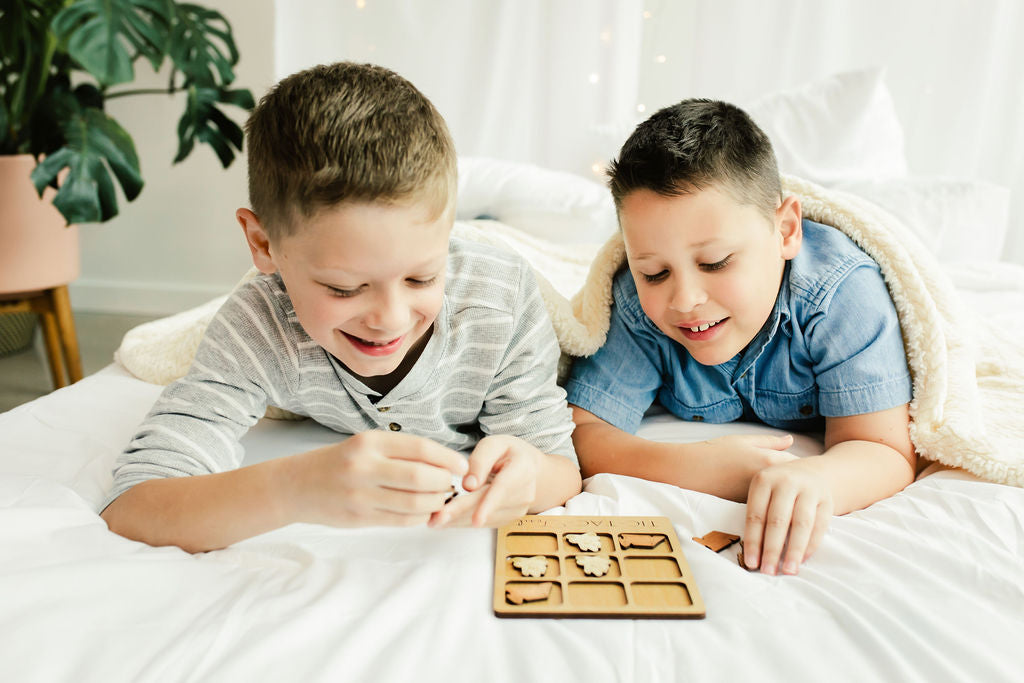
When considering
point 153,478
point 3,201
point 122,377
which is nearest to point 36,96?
point 3,201

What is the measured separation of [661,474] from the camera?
0.86 metres

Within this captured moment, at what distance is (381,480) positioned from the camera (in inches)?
24.3

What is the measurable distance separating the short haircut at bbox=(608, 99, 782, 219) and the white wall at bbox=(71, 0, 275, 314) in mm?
1933

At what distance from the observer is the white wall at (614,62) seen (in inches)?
84.2

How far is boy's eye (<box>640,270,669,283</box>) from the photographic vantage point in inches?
34.9

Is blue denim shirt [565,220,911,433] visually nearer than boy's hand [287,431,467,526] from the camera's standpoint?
No

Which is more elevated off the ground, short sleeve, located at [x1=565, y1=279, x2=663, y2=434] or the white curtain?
the white curtain

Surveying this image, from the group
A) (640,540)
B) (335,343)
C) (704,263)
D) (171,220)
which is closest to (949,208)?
(704,263)

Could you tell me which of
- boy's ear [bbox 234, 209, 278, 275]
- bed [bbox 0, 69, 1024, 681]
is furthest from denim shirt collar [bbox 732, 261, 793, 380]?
boy's ear [bbox 234, 209, 278, 275]

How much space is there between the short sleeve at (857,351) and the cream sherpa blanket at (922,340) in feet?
0.09

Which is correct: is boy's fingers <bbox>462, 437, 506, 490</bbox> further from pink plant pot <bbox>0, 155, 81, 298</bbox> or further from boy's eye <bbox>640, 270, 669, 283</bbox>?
pink plant pot <bbox>0, 155, 81, 298</bbox>

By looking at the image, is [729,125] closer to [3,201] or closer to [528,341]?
[528,341]

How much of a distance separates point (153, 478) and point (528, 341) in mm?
424

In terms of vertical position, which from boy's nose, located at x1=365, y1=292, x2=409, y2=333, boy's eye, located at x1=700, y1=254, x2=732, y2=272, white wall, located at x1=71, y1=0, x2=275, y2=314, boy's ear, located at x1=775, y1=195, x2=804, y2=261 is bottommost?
white wall, located at x1=71, y1=0, x2=275, y2=314
